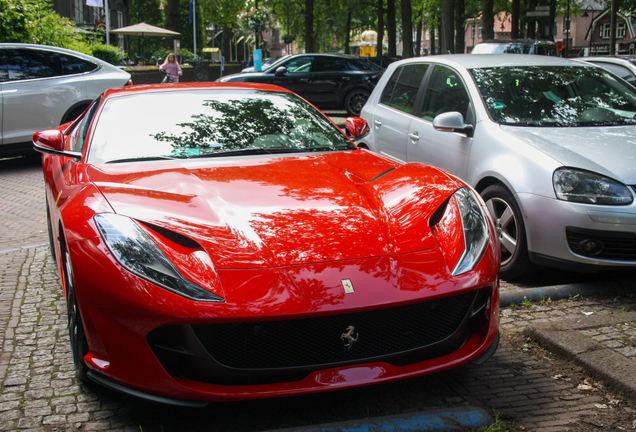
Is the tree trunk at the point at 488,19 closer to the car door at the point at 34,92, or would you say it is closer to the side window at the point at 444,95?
the car door at the point at 34,92

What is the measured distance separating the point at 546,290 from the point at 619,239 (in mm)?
561

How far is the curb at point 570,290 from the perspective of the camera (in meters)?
4.07

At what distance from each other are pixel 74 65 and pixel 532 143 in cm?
769

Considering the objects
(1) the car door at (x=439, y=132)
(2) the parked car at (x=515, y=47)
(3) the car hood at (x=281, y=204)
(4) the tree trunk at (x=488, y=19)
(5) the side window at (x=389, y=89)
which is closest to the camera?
(3) the car hood at (x=281, y=204)

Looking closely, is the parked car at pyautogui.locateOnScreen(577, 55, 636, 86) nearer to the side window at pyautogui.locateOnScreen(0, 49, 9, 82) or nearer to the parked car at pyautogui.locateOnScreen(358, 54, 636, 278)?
the parked car at pyautogui.locateOnScreen(358, 54, 636, 278)

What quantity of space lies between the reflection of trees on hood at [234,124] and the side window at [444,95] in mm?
1710

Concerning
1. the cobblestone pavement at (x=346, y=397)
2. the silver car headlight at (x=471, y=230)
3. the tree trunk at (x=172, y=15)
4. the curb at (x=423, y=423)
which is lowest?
the cobblestone pavement at (x=346, y=397)

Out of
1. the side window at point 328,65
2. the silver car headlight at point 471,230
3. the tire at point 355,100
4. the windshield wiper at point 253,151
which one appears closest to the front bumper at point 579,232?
the silver car headlight at point 471,230

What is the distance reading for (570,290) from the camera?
4176 mm

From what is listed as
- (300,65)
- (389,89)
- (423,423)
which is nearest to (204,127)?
(423,423)

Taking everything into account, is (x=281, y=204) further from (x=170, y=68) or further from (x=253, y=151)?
(x=170, y=68)

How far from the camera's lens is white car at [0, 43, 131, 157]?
8922 mm

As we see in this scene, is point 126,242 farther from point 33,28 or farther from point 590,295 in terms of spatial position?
point 33,28

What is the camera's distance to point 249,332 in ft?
7.70
